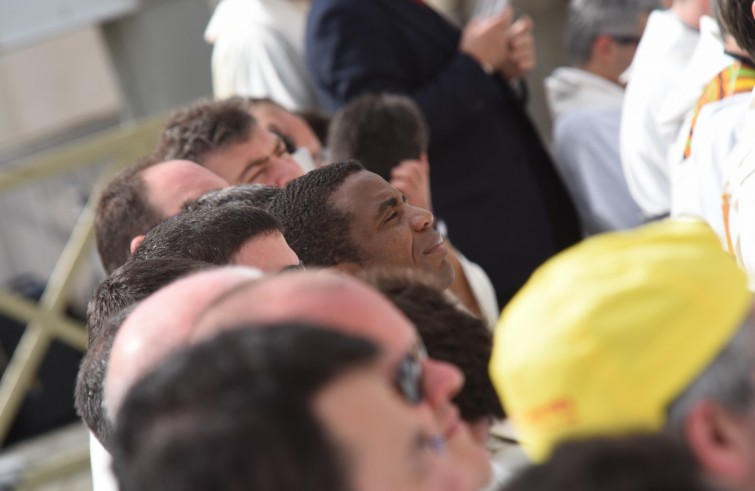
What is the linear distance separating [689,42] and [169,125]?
166 cm

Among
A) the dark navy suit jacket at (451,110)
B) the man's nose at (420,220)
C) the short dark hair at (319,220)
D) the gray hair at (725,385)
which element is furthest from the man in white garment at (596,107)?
the gray hair at (725,385)

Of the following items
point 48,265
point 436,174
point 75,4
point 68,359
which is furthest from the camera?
point 48,265

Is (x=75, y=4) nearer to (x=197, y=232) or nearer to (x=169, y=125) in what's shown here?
(x=169, y=125)

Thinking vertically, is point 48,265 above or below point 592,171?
below

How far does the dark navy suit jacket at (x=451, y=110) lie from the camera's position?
4211mm

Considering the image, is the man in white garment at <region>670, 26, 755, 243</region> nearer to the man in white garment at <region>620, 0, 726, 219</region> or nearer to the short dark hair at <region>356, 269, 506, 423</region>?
the man in white garment at <region>620, 0, 726, 219</region>

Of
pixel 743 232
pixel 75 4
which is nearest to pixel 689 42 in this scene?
pixel 743 232

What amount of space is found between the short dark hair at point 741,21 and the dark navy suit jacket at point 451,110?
1.53 meters

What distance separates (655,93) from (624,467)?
3.11 metres

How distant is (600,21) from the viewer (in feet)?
16.8

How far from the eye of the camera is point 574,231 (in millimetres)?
4613

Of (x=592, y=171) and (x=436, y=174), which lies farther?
(x=592, y=171)

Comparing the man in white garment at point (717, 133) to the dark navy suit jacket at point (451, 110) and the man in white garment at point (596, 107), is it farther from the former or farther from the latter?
the man in white garment at point (596, 107)

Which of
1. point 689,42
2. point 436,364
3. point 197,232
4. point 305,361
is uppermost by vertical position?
point 305,361
